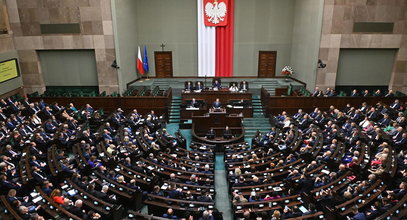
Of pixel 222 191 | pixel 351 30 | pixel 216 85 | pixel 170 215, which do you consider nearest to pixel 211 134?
pixel 222 191

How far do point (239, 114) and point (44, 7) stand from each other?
14.2 meters

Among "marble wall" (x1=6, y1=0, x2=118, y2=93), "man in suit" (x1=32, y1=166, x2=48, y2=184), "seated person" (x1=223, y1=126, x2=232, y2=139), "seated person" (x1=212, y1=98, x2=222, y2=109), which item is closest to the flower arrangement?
"seated person" (x1=212, y1=98, x2=222, y2=109)

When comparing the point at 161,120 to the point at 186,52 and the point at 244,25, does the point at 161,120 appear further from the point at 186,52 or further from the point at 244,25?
the point at 244,25

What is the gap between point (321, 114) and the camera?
1587 centimetres

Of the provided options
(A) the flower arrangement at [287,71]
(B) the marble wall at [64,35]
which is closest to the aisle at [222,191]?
(B) the marble wall at [64,35]

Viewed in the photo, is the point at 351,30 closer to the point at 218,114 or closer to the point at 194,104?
the point at 218,114

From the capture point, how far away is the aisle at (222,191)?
9.68 metres

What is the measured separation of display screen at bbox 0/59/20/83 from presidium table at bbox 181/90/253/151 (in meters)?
11.0

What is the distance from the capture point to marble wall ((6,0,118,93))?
19641 mm

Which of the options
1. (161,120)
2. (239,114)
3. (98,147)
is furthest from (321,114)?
(98,147)

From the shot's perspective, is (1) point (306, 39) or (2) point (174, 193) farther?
(1) point (306, 39)

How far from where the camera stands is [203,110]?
675 inches

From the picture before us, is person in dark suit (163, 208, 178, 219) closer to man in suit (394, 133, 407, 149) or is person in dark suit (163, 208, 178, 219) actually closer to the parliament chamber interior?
the parliament chamber interior

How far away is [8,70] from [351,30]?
21771 millimetres
